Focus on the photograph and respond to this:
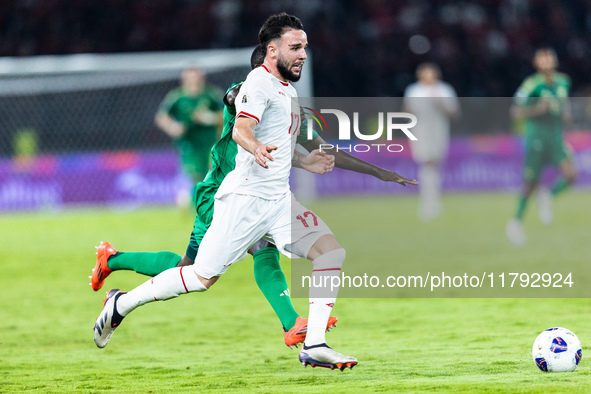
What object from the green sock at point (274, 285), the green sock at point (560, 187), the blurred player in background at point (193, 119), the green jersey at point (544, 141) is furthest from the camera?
the blurred player in background at point (193, 119)

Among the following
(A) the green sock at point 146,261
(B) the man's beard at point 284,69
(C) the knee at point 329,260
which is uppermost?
(B) the man's beard at point 284,69

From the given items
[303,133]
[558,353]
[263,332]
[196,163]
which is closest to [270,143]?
[303,133]

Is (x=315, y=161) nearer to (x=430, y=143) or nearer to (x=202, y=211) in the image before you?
(x=202, y=211)

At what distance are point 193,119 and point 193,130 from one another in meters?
0.23

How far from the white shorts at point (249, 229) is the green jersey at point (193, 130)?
29.2ft

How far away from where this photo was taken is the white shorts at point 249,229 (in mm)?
4895

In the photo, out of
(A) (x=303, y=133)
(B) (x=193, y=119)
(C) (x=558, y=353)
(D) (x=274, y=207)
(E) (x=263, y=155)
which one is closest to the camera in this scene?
(E) (x=263, y=155)

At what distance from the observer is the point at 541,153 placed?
11805mm

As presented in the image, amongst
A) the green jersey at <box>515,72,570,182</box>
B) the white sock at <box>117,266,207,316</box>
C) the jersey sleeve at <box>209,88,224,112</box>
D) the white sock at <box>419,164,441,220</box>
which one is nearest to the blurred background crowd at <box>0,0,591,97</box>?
the white sock at <box>419,164,441,220</box>

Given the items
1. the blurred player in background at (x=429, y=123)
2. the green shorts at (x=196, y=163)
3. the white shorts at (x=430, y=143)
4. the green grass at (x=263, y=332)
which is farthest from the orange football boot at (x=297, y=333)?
the white shorts at (x=430, y=143)

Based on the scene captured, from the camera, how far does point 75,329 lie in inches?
268

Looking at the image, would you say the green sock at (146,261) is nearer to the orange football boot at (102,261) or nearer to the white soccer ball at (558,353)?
→ the orange football boot at (102,261)

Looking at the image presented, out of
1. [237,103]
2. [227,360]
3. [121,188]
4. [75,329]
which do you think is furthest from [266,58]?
[121,188]

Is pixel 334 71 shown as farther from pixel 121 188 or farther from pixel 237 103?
pixel 237 103
